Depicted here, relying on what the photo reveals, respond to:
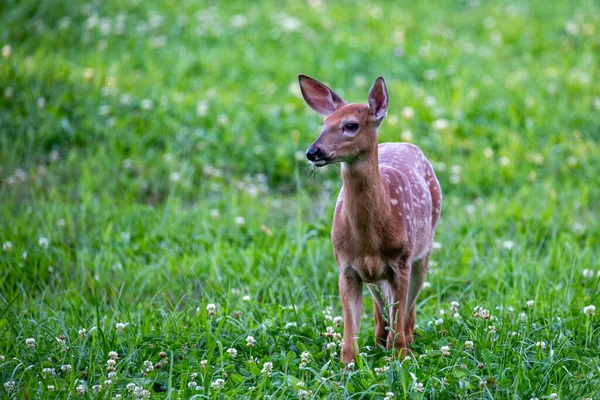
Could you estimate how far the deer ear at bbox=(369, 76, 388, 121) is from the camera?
13.9ft

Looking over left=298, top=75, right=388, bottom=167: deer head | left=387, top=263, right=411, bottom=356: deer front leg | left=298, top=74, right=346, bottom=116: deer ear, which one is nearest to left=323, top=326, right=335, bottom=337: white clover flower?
left=387, top=263, right=411, bottom=356: deer front leg

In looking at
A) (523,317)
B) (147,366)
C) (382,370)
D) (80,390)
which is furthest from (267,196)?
(80,390)

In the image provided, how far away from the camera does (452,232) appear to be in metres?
6.44

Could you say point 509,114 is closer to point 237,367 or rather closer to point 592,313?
point 592,313

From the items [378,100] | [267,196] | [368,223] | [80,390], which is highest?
[378,100]

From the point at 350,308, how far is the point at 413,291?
2.05ft

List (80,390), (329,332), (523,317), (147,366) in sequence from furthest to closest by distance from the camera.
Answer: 1. (523,317)
2. (329,332)
3. (147,366)
4. (80,390)

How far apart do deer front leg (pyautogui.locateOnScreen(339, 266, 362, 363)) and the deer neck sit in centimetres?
21

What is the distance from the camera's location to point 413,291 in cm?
479

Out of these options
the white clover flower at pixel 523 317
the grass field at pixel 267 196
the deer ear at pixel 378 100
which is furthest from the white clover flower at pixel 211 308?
the white clover flower at pixel 523 317

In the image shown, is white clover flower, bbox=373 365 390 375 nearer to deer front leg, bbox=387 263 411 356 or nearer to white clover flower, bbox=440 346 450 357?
deer front leg, bbox=387 263 411 356

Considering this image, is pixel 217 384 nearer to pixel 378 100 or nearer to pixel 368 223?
pixel 368 223

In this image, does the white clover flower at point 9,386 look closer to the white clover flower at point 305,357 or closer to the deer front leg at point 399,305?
the white clover flower at point 305,357

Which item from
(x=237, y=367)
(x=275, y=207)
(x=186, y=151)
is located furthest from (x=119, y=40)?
(x=237, y=367)
